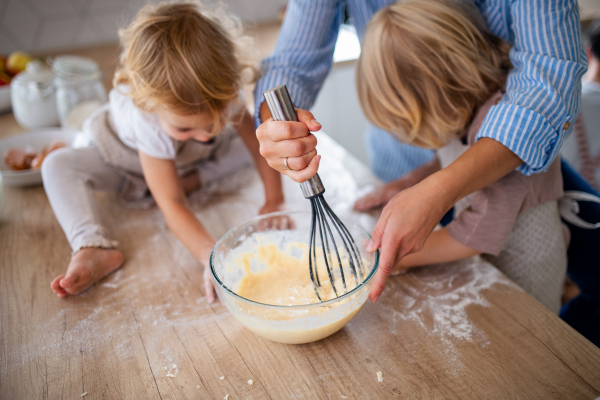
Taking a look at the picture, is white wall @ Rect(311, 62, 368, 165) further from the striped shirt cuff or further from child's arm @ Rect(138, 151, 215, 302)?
the striped shirt cuff

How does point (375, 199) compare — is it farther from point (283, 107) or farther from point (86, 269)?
point (86, 269)

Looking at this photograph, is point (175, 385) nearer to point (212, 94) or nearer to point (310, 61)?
point (212, 94)

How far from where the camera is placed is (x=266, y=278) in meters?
0.81

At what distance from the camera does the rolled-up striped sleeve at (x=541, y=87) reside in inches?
27.4

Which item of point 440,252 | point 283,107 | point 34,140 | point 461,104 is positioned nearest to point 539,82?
point 461,104

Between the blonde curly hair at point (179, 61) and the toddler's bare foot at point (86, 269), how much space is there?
329 mm

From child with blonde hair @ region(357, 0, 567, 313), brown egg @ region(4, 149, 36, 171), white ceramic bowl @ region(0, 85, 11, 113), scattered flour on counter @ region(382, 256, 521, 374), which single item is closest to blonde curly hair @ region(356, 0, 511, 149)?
child with blonde hair @ region(357, 0, 567, 313)

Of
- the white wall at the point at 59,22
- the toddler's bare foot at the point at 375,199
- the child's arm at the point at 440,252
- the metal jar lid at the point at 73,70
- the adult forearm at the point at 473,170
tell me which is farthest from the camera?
the white wall at the point at 59,22

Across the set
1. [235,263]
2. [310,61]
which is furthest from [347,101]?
[235,263]

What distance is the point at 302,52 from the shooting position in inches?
40.9

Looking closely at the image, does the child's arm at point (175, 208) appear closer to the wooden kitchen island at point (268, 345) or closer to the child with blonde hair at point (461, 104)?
the wooden kitchen island at point (268, 345)

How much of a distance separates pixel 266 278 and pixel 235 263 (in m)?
0.07

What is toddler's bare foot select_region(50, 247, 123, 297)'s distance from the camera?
32.2 inches

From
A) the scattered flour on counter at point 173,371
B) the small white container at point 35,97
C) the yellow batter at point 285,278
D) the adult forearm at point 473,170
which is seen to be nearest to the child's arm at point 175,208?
the yellow batter at point 285,278
